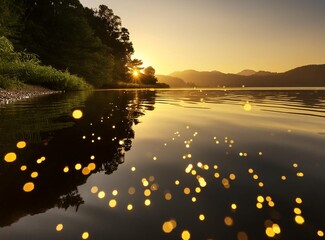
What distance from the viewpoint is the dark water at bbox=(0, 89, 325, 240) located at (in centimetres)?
257

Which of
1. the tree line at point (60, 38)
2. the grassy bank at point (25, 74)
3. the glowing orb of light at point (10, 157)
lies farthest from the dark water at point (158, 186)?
the tree line at point (60, 38)

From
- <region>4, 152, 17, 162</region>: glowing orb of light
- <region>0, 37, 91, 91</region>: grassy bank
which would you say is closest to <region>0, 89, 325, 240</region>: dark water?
<region>4, 152, 17, 162</region>: glowing orb of light

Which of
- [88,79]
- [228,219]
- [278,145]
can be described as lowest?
[88,79]

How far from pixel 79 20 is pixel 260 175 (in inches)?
1664

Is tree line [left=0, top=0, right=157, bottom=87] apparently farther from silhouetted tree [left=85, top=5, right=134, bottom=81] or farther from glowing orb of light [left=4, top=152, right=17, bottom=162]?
glowing orb of light [left=4, top=152, right=17, bottom=162]

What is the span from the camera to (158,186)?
142 inches

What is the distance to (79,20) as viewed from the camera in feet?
133

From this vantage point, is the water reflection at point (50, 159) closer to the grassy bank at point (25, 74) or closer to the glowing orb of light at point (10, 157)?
the glowing orb of light at point (10, 157)

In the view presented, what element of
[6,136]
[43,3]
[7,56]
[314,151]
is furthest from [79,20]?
[314,151]

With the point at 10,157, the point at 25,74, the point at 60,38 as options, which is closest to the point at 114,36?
the point at 60,38

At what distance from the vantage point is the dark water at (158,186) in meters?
2.57

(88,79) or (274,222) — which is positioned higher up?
(274,222)

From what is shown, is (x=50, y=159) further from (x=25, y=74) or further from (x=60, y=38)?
(x=60, y=38)

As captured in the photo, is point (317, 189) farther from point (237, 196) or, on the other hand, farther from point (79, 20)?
point (79, 20)
